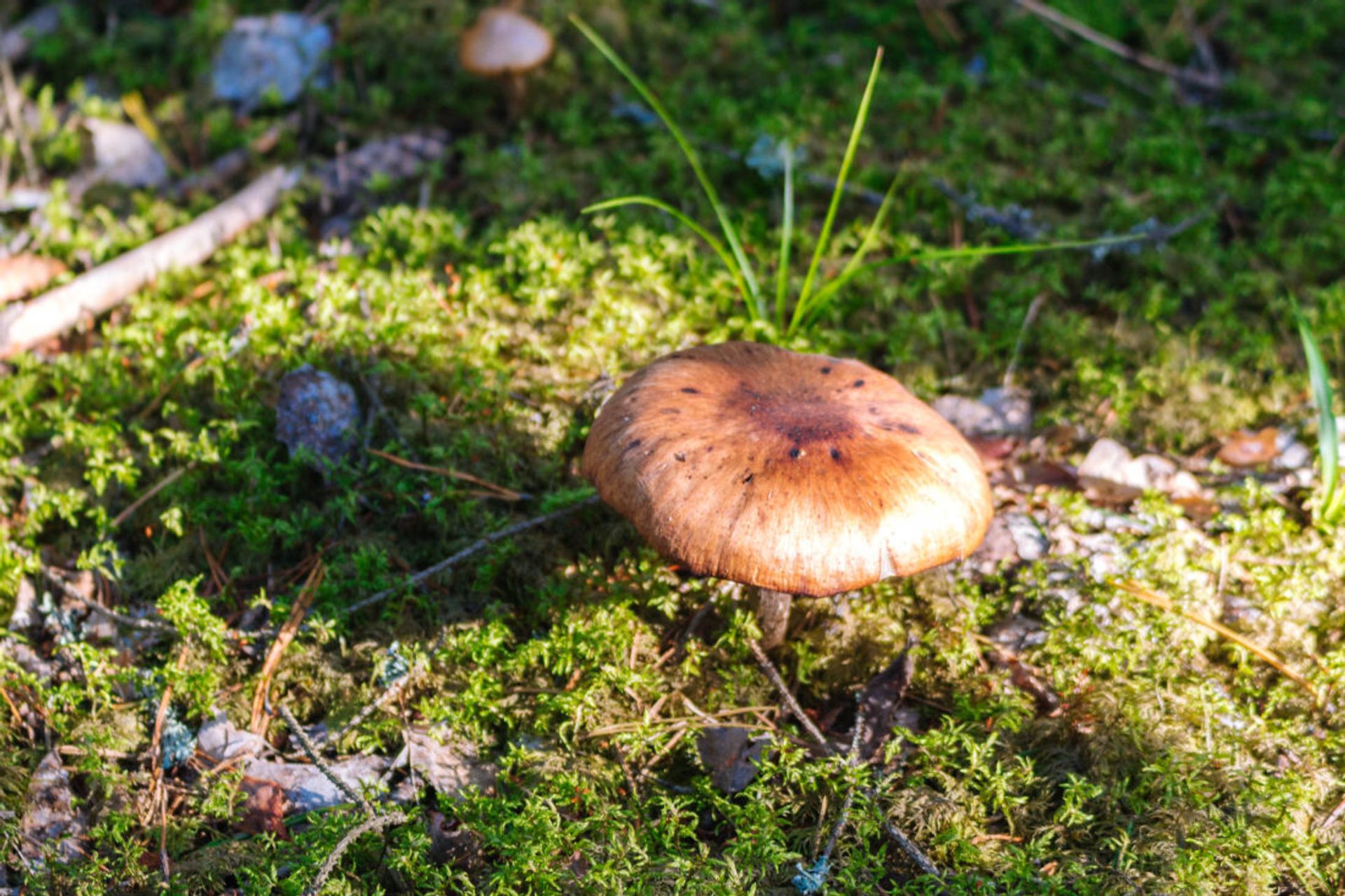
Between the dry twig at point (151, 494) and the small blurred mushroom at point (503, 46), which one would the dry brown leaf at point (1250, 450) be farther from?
the dry twig at point (151, 494)

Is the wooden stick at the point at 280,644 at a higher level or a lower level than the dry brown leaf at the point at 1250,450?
lower

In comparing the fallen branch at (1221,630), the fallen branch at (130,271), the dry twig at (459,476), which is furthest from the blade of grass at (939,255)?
the fallen branch at (130,271)

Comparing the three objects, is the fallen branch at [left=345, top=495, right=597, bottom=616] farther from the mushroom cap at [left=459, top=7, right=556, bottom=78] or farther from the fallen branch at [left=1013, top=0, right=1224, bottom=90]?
the fallen branch at [left=1013, top=0, right=1224, bottom=90]

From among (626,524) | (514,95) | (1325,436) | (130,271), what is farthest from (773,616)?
(514,95)

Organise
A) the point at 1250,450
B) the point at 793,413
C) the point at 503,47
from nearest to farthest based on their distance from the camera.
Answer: the point at 793,413 < the point at 1250,450 < the point at 503,47

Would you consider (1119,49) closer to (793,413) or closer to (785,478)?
(793,413)

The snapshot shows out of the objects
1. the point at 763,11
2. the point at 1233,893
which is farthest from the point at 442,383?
the point at 763,11
